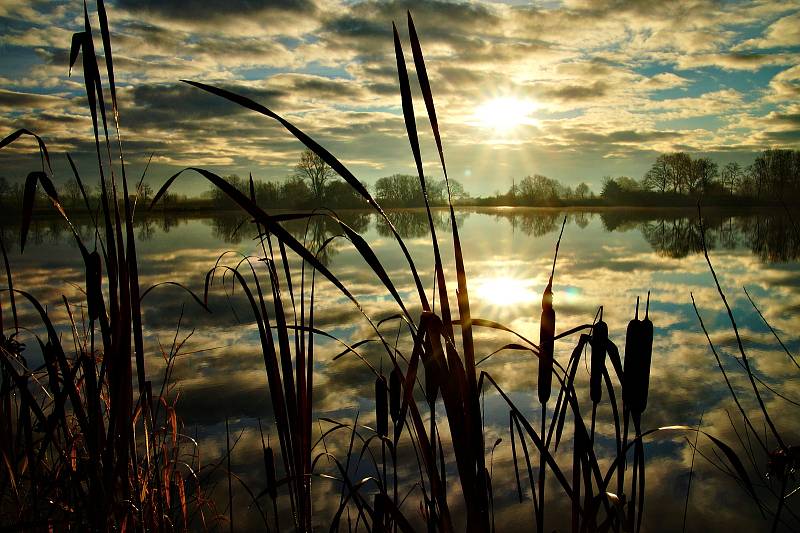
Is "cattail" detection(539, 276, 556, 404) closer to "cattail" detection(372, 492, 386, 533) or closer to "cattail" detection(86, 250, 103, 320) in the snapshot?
"cattail" detection(372, 492, 386, 533)

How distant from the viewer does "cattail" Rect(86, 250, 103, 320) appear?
1.14 meters

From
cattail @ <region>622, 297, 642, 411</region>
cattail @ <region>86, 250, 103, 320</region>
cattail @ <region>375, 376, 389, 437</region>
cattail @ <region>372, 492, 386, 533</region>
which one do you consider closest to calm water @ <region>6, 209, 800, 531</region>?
cattail @ <region>86, 250, 103, 320</region>

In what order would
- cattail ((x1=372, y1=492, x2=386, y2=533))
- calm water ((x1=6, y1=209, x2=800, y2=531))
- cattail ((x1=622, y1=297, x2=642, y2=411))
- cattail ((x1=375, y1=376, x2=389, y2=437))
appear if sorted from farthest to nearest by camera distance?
calm water ((x1=6, y1=209, x2=800, y2=531)), cattail ((x1=375, y1=376, x2=389, y2=437)), cattail ((x1=372, y1=492, x2=386, y2=533)), cattail ((x1=622, y1=297, x2=642, y2=411))

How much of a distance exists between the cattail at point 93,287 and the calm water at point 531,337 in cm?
33

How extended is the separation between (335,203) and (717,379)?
48201mm

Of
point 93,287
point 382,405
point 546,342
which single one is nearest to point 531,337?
point 382,405

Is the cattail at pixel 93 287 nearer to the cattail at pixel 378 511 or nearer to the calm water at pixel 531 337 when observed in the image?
the calm water at pixel 531 337

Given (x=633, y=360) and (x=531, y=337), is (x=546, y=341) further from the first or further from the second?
(x=531, y=337)

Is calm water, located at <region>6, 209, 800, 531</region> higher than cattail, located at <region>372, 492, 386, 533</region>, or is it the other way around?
cattail, located at <region>372, 492, 386, 533</region>

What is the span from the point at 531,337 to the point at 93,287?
477cm

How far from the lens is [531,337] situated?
18.1ft

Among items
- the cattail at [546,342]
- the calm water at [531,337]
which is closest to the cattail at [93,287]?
the calm water at [531,337]

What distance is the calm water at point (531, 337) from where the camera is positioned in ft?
9.59

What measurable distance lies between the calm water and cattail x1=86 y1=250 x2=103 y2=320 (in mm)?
326
